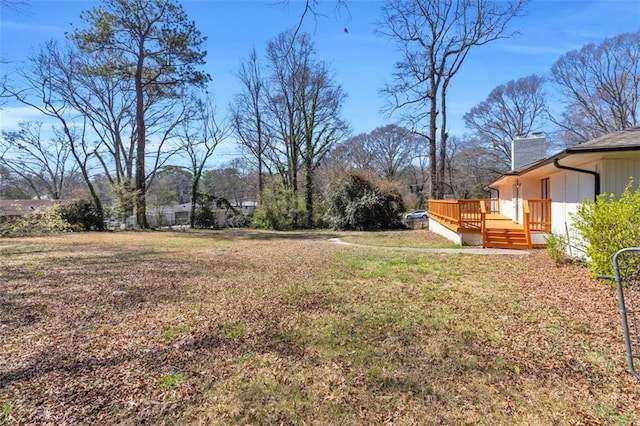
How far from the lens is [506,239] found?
995 cm

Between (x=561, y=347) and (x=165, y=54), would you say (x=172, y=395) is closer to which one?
(x=561, y=347)

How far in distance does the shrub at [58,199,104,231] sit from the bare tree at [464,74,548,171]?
113ft

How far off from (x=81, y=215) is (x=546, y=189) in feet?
75.3

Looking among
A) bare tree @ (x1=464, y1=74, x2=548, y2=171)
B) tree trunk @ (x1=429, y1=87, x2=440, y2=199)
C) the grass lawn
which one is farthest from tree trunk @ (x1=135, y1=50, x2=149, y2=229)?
bare tree @ (x1=464, y1=74, x2=548, y2=171)

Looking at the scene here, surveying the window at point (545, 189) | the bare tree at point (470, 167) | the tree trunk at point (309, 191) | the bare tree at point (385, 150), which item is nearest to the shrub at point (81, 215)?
the tree trunk at point (309, 191)

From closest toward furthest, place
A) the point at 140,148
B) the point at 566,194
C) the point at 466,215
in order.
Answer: the point at 566,194
the point at 466,215
the point at 140,148

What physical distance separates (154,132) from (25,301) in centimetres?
2383

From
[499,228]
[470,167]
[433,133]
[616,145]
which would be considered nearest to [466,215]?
[499,228]

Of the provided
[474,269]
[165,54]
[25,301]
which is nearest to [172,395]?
[25,301]

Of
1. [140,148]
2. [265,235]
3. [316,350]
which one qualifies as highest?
[140,148]

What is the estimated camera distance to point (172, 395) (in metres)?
2.66

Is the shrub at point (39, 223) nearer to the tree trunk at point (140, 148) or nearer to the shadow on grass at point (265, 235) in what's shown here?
the tree trunk at point (140, 148)

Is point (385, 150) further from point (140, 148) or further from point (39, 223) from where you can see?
point (39, 223)

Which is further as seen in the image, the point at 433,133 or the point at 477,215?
the point at 433,133
